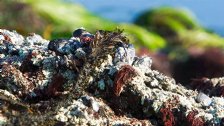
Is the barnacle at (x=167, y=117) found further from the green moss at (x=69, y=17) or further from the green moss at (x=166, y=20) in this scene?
the green moss at (x=166, y=20)

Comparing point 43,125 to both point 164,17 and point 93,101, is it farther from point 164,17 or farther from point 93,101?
point 164,17

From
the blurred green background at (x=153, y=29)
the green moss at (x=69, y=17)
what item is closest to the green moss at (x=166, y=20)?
the blurred green background at (x=153, y=29)

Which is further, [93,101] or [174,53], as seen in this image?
[174,53]

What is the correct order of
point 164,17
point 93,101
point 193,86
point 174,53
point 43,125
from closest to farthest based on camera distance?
point 43,125 → point 93,101 → point 193,86 → point 174,53 → point 164,17

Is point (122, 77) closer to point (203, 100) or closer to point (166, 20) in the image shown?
point (203, 100)

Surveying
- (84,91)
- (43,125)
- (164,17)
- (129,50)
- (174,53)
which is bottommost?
(43,125)

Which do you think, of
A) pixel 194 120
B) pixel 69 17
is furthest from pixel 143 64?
pixel 69 17

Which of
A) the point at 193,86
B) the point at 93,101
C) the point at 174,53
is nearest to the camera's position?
the point at 93,101

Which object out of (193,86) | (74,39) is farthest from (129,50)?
(193,86)
